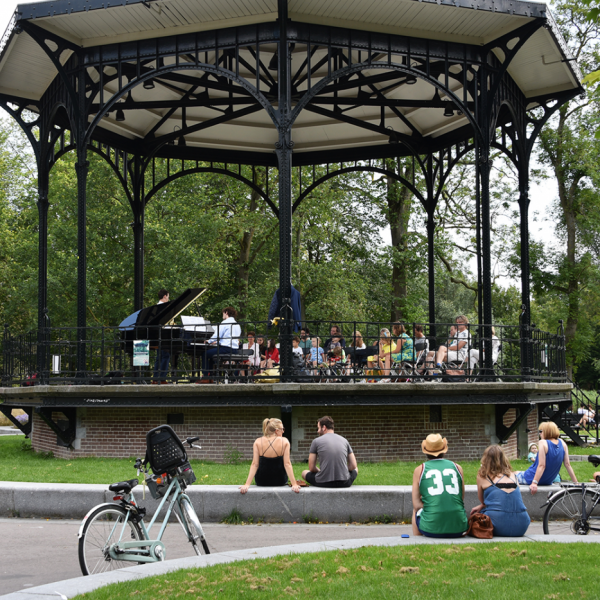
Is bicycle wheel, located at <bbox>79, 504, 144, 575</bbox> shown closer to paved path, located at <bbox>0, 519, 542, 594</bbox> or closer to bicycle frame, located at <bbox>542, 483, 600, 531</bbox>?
paved path, located at <bbox>0, 519, 542, 594</bbox>

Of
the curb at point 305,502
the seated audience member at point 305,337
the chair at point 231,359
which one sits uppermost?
the seated audience member at point 305,337

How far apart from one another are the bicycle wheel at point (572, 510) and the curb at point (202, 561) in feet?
3.24

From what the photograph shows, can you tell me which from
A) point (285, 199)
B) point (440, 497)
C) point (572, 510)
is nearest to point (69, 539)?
point (440, 497)

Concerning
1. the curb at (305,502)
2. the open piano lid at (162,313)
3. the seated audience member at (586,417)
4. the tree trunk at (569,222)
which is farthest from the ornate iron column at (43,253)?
the tree trunk at (569,222)

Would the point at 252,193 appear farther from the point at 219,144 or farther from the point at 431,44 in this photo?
the point at 431,44

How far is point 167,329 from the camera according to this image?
1474cm

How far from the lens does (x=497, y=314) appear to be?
3641 centimetres

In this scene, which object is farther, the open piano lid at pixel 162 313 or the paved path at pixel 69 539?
the open piano lid at pixel 162 313

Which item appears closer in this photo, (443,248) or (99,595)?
(99,595)

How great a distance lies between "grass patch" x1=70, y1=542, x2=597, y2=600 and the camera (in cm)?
568

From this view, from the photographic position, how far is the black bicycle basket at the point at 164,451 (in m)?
7.24

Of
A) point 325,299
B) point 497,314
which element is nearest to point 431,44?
point 325,299

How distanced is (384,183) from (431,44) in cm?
2076

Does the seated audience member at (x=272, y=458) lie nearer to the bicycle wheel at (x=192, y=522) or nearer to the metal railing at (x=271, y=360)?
the bicycle wheel at (x=192, y=522)
